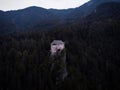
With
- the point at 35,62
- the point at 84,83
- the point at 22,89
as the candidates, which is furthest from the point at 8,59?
the point at 84,83

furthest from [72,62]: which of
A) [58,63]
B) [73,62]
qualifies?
[58,63]

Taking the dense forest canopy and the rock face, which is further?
the rock face

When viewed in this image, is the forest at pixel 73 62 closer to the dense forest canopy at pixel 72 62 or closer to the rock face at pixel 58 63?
the dense forest canopy at pixel 72 62

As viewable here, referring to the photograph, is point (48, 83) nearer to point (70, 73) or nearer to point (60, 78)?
point (60, 78)

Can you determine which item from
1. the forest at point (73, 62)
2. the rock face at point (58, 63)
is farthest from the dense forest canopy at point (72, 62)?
the rock face at point (58, 63)

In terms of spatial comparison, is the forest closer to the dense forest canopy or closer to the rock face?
the dense forest canopy

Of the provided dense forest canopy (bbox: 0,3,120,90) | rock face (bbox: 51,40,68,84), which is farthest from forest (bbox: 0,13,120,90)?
rock face (bbox: 51,40,68,84)

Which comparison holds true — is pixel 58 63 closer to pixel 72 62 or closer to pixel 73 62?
pixel 72 62
